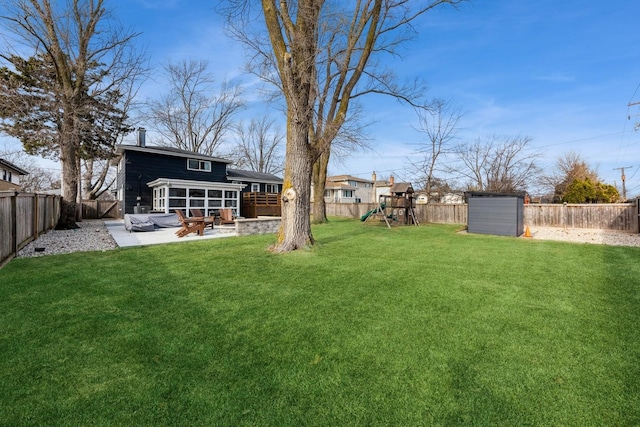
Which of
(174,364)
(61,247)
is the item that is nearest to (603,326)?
(174,364)

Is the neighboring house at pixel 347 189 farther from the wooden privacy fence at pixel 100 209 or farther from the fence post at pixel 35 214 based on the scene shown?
the fence post at pixel 35 214

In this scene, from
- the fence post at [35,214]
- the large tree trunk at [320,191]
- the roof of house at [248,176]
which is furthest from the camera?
the roof of house at [248,176]

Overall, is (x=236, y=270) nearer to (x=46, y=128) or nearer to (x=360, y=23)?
(x=360, y=23)

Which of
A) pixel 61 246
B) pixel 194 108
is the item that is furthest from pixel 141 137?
pixel 61 246

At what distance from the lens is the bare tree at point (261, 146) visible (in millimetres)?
35281

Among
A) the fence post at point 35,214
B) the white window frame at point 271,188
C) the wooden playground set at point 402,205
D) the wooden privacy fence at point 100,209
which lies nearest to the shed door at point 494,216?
the wooden playground set at point 402,205

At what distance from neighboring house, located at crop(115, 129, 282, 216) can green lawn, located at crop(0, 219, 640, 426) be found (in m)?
11.0

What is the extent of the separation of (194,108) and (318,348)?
3074cm

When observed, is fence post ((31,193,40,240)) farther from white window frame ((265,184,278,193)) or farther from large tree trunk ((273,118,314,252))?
white window frame ((265,184,278,193))

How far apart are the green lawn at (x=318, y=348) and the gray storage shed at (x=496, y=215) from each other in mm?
6848

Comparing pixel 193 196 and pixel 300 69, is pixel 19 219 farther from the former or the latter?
pixel 193 196

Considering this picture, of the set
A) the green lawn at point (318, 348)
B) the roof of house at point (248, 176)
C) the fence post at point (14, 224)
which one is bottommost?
the green lawn at point (318, 348)

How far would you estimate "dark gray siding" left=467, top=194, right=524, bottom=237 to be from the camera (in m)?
11.4

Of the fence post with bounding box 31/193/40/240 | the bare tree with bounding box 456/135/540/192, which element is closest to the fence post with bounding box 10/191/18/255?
the fence post with bounding box 31/193/40/240
